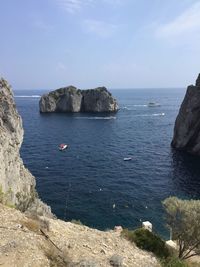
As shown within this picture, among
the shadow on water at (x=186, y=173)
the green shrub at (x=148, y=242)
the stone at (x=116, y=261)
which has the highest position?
the stone at (x=116, y=261)

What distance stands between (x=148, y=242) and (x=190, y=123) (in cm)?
8086

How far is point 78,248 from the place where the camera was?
2105 cm

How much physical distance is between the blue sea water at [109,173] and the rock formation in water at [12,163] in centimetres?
1352

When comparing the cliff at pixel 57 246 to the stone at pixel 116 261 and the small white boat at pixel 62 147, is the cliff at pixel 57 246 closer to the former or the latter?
the stone at pixel 116 261

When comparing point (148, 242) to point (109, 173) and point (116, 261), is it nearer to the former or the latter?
point (116, 261)

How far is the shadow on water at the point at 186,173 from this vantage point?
68.4 metres

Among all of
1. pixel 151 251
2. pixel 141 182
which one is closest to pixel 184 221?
pixel 151 251

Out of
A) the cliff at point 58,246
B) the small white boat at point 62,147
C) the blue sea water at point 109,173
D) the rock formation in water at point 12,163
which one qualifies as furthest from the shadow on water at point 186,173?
the cliff at point 58,246

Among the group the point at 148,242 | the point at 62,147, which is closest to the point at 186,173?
the point at 62,147

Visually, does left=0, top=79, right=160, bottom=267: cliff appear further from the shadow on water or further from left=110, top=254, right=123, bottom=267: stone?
the shadow on water

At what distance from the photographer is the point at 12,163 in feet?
126

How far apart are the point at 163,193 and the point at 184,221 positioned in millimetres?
38807

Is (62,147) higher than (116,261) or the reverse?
the reverse

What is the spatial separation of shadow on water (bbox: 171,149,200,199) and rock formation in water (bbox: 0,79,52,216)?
33.2m
